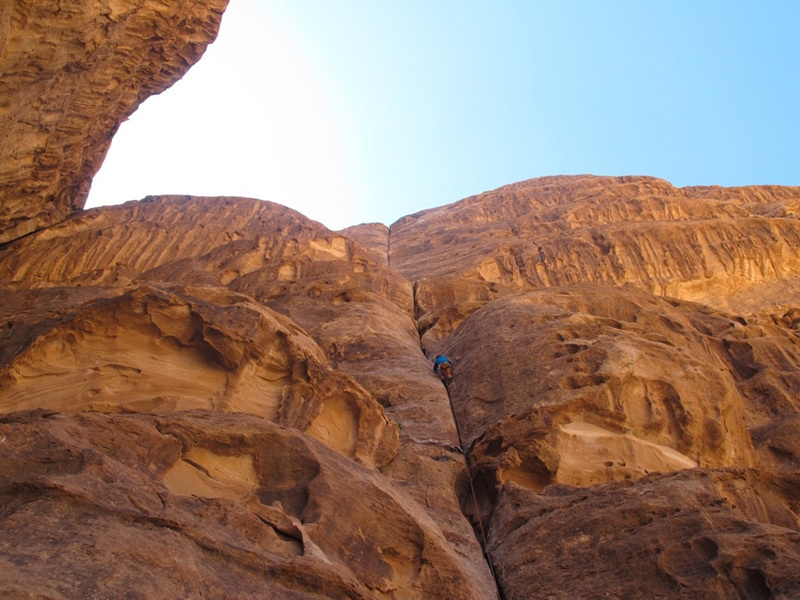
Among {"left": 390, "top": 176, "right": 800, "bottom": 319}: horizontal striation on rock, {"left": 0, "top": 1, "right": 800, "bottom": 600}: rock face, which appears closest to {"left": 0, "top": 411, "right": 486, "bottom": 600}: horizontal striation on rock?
{"left": 0, "top": 1, "right": 800, "bottom": 600}: rock face

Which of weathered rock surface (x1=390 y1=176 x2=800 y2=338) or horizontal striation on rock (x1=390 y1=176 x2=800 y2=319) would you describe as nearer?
weathered rock surface (x1=390 y1=176 x2=800 y2=338)

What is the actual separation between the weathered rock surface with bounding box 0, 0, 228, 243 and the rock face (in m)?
0.13

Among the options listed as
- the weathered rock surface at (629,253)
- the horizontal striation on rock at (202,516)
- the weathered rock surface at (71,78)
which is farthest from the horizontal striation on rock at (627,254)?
the horizontal striation on rock at (202,516)

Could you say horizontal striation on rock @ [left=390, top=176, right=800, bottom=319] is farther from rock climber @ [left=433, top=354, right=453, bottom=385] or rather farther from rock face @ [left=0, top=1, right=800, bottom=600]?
rock climber @ [left=433, top=354, right=453, bottom=385]

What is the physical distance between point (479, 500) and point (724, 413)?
554 centimetres

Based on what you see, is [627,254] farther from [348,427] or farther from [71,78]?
[348,427]

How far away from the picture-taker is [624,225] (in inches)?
1444

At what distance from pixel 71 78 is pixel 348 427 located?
608 inches

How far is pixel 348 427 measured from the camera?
527 inches

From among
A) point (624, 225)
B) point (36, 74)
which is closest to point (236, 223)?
point (36, 74)

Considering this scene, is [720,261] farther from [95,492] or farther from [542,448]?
[95,492]

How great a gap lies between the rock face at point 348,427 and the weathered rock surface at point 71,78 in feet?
0.41

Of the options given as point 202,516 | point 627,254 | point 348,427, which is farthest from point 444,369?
point 627,254

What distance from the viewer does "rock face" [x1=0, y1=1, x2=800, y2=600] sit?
25.0 ft
